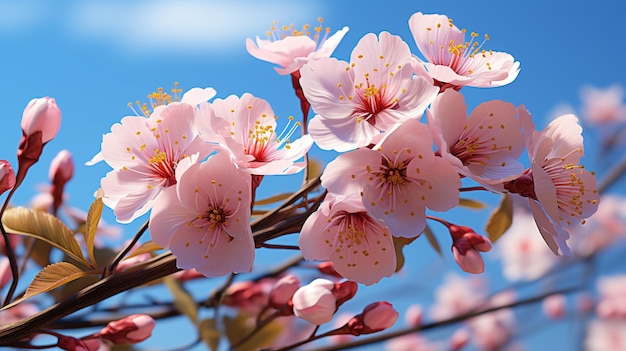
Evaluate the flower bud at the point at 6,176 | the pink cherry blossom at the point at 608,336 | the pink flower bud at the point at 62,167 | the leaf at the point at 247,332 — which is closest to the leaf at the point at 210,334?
the leaf at the point at 247,332

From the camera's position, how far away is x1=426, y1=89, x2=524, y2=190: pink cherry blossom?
730mm

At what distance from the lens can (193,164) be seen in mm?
722

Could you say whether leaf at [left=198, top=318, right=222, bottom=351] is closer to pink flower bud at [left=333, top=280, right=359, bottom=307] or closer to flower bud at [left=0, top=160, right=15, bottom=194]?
pink flower bud at [left=333, top=280, right=359, bottom=307]

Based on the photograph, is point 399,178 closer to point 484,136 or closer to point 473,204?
point 484,136

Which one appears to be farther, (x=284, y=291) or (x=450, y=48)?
(x=284, y=291)

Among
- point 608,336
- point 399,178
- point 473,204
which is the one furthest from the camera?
point 608,336

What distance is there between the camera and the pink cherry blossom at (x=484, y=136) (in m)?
0.73

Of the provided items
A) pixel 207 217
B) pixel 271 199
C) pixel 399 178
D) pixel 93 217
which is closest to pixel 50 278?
pixel 93 217

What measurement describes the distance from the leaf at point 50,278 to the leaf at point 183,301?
43 cm

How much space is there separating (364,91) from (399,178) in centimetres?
12

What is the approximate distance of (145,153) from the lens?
0.83 meters

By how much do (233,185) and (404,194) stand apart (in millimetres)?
190

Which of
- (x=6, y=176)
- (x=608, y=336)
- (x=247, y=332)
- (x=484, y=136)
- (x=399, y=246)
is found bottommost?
(x=608, y=336)

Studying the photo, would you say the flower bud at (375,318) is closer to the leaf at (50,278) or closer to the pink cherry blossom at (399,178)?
the pink cherry blossom at (399,178)
